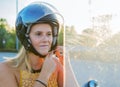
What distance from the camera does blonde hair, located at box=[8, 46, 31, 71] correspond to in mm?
1816

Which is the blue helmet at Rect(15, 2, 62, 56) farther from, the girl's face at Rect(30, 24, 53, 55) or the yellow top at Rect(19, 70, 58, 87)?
the yellow top at Rect(19, 70, 58, 87)

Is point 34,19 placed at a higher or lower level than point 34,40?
higher

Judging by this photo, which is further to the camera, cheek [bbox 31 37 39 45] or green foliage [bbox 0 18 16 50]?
green foliage [bbox 0 18 16 50]

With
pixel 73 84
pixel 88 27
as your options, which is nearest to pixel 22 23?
pixel 73 84

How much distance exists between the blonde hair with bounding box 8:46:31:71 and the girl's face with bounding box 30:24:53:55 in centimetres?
9

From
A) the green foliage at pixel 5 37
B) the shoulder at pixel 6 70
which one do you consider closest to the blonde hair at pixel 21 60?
the shoulder at pixel 6 70

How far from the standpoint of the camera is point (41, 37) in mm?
1771

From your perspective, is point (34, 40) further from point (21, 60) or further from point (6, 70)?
point (6, 70)

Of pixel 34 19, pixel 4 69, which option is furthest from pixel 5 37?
pixel 34 19

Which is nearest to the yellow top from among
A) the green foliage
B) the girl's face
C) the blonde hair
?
the blonde hair

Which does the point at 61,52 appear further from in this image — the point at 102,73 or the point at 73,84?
the point at 102,73

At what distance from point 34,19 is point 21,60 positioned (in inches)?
10.3

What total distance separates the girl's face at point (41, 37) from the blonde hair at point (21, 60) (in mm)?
86

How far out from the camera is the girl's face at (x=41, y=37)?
1.76 meters
